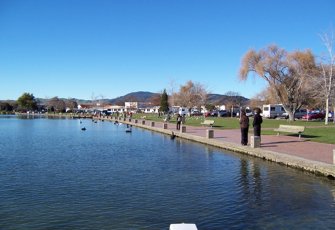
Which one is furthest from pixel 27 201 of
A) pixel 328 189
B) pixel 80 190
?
pixel 328 189

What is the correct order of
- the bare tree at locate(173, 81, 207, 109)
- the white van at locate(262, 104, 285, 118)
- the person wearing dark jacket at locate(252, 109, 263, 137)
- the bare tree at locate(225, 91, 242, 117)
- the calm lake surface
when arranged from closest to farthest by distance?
the calm lake surface < the person wearing dark jacket at locate(252, 109, 263, 137) < the white van at locate(262, 104, 285, 118) < the bare tree at locate(173, 81, 207, 109) < the bare tree at locate(225, 91, 242, 117)

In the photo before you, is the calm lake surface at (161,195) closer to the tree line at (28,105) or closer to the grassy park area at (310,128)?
the grassy park area at (310,128)

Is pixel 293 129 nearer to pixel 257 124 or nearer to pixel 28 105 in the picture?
pixel 257 124

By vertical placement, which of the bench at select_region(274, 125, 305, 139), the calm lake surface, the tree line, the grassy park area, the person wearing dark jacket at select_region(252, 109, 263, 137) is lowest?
the calm lake surface

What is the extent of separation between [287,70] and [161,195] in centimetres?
5183

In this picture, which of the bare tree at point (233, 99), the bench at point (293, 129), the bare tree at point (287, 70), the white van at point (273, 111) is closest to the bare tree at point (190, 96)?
the bare tree at point (233, 99)

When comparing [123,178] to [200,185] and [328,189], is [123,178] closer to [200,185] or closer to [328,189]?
[200,185]

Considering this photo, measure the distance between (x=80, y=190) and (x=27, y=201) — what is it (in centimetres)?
175

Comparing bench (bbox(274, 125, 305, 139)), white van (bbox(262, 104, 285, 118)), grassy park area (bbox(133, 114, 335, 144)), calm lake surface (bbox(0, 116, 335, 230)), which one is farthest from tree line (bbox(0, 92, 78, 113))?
calm lake surface (bbox(0, 116, 335, 230))

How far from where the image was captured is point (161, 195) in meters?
11.5

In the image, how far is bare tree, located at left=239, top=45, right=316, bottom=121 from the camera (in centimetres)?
5903

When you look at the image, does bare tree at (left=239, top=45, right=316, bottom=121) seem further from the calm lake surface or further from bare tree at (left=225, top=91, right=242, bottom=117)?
bare tree at (left=225, top=91, right=242, bottom=117)

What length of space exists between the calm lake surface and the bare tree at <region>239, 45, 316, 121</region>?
43021 mm

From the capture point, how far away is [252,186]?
13.0 metres
